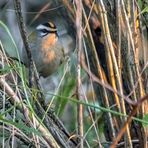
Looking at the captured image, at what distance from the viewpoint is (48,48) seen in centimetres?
398

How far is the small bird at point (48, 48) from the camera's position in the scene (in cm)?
377

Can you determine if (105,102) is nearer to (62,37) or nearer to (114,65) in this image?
(114,65)

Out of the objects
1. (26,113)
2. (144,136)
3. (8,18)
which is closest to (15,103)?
(26,113)

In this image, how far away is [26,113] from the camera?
204 cm

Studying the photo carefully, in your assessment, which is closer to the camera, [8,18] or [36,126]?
[36,126]

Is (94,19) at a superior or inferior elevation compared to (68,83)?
superior

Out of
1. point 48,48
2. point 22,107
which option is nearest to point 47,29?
point 48,48

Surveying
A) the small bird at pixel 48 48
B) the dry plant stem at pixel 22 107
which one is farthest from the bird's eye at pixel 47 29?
the dry plant stem at pixel 22 107

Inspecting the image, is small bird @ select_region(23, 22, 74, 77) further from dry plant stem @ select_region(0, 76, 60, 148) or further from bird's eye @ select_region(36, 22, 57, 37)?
dry plant stem @ select_region(0, 76, 60, 148)

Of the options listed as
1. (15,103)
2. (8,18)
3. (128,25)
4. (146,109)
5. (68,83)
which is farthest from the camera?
(8,18)

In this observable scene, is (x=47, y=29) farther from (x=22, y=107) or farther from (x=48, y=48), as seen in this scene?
(x=22, y=107)

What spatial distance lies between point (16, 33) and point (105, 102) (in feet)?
9.26

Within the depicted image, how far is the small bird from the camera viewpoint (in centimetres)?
377

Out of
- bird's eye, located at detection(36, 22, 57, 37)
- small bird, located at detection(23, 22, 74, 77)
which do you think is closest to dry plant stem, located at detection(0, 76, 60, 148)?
small bird, located at detection(23, 22, 74, 77)
